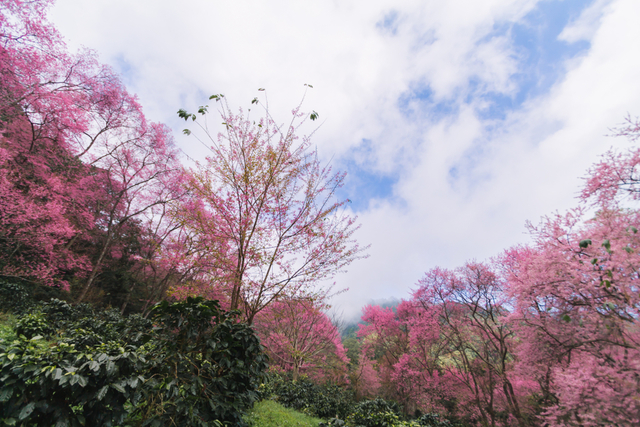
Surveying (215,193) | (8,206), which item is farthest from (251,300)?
(8,206)

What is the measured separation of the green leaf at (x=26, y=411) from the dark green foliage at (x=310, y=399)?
8.22m

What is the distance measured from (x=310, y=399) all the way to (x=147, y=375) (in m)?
8.25

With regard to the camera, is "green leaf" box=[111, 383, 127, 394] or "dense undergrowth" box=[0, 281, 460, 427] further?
"green leaf" box=[111, 383, 127, 394]

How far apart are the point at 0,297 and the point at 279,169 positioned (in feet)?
36.5

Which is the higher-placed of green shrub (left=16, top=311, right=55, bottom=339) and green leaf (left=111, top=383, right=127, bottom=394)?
green leaf (left=111, top=383, right=127, bottom=394)

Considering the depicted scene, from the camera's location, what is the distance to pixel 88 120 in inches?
399

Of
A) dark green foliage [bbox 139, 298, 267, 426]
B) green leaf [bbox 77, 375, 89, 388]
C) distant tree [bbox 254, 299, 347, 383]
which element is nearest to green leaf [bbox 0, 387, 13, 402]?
green leaf [bbox 77, 375, 89, 388]

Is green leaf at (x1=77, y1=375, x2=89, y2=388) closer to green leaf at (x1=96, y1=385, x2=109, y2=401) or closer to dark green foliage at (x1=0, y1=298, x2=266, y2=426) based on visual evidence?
dark green foliage at (x1=0, y1=298, x2=266, y2=426)

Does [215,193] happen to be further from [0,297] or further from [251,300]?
[0,297]

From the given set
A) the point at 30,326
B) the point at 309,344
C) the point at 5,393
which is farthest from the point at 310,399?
the point at 5,393

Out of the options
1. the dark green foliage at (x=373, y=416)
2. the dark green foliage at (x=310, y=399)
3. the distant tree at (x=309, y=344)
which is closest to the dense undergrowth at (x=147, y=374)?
the dark green foliage at (x=373, y=416)

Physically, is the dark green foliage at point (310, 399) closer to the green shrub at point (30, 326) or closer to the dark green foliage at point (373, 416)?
the dark green foliage at point (373, 416)

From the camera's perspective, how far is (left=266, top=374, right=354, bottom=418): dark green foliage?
326 inches

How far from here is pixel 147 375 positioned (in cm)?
274
